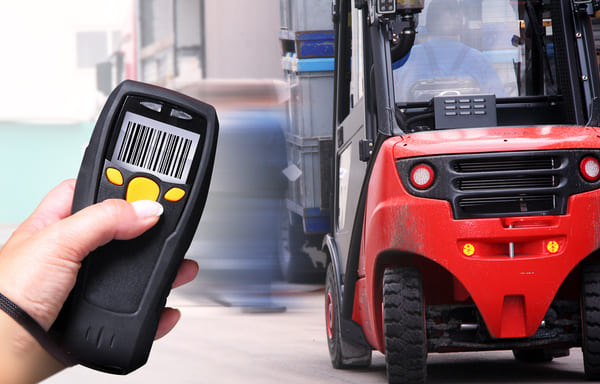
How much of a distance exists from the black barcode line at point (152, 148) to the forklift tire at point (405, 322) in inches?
136

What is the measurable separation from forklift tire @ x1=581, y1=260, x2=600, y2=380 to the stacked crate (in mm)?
6117

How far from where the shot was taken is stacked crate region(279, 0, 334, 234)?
10742mm

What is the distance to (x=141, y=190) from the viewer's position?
4.17ft

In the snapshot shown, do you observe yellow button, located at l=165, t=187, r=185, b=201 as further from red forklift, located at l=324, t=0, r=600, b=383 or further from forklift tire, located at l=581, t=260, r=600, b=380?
forklift tire, located at l=581, t=260, r=600, b=380

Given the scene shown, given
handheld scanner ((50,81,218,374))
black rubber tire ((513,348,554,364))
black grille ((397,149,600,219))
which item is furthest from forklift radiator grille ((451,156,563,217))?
handheld scanner ((50,81,218,374))

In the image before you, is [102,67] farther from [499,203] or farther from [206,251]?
[499,203]

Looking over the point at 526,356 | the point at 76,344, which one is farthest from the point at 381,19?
the point at 76,344

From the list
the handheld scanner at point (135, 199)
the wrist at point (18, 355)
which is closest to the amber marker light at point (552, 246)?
the handheld scanner at point (135, 199)

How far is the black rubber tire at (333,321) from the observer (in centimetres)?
604

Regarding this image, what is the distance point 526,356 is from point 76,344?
5.61 m

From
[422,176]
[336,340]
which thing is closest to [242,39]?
[336,340]

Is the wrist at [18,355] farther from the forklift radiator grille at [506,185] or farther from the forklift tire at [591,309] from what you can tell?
the forklift tire at [591,309]

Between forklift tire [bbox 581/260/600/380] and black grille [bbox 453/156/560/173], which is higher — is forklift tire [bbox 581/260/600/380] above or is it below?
below

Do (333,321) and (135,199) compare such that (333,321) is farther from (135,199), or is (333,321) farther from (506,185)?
(135,199)
